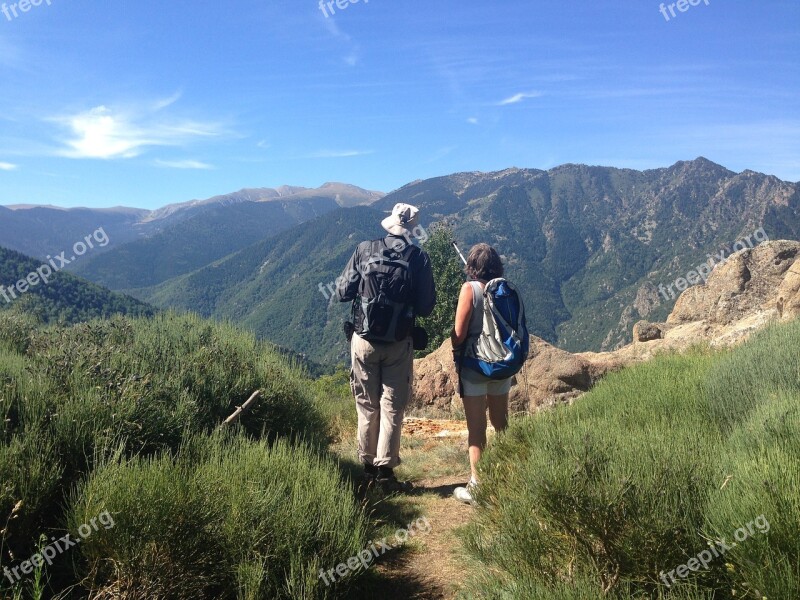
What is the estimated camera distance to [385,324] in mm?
4570

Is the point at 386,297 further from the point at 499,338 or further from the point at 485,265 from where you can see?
the point at 499,338

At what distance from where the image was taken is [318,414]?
20.4 feet

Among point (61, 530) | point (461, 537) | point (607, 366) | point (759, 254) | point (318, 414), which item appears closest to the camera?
point (61, 530)

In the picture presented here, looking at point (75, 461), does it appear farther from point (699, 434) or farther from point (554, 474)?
point (699, 434)

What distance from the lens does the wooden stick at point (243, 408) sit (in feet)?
15.2

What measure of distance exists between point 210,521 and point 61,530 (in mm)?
774

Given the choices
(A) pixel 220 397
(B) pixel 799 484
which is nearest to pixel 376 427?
(A) pixel 220 397

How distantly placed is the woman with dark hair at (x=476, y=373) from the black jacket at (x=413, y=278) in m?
0.28
